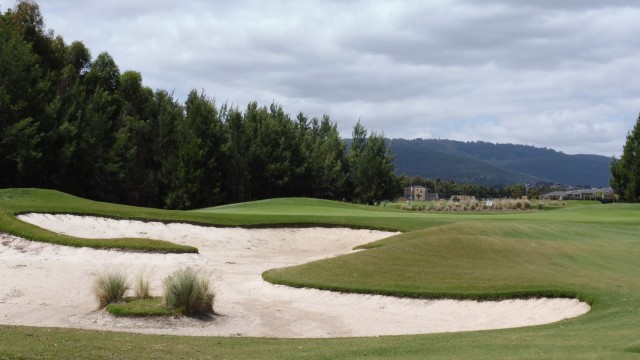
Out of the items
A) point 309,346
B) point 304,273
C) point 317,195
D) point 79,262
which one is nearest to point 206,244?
point 79,262

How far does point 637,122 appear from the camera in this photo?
7062cm

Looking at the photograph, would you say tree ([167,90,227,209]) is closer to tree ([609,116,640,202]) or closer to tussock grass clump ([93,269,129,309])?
tree ([609,116,640,202])

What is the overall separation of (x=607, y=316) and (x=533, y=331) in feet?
6.70

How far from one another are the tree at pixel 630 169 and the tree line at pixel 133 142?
24.7m

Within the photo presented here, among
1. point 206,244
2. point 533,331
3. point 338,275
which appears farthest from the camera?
point 206,244

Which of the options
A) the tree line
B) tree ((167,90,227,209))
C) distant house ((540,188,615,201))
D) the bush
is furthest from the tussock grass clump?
distant house ((540,188,615,201))

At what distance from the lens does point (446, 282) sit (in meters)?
18.6

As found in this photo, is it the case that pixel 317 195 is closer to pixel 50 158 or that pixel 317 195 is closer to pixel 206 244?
pixel 50 158

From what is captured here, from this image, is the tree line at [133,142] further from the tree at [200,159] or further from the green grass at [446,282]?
the green grass at [446,282]

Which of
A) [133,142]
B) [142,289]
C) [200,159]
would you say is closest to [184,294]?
[142,289]

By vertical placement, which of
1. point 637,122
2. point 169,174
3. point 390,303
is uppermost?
point 637,122

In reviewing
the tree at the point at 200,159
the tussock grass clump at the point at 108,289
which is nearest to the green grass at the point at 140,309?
the tussock grass clump at the point at 108,289

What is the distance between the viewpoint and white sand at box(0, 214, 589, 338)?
15227mm

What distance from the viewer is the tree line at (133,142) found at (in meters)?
51.7
